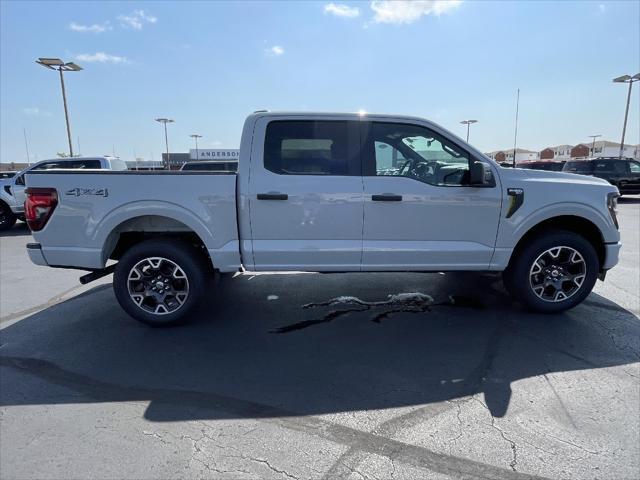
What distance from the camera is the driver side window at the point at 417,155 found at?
3947 mm

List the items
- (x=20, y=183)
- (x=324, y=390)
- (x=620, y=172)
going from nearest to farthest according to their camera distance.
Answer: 1. (x=324, y=390)
2. (x=20, y=183)
3. (x=620, y=172)

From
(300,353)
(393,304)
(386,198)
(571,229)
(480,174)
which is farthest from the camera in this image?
(393,304)

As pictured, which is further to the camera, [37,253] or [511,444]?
[37,253]

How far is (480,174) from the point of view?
12.2 ft

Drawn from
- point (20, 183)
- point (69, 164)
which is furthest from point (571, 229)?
point (20, 183)

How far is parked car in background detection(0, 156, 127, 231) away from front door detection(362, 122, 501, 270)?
9248 millimetres

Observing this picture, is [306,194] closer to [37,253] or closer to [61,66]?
[37,253]

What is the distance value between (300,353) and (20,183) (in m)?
11.3

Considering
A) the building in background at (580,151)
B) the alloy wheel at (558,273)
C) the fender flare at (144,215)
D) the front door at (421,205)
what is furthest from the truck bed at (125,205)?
the building in background at (580,151)

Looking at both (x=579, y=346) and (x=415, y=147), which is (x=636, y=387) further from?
(x=415, y=147)

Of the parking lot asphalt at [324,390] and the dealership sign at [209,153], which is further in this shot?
the dealership sign at [209,153]

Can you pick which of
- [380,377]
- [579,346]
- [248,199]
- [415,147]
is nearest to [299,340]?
[380,377]

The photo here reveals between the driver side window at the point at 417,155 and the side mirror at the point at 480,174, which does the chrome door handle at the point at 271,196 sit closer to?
the driver side window at the point at 417,155

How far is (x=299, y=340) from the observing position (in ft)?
12.1
